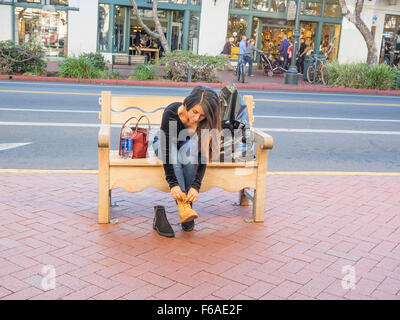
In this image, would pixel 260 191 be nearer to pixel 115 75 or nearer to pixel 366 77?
pixel 115 75

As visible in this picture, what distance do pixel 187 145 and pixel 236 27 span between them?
2377 cm

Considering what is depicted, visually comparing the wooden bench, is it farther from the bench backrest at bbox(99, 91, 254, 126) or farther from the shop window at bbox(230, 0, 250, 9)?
the shop window at bbox(230, 0, 250, 9)

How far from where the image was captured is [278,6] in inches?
1061

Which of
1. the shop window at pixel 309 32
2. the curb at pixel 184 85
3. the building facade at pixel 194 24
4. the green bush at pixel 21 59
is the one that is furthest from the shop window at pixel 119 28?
the shop window at pixel 309 32

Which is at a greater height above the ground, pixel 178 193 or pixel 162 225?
pixel 178 193

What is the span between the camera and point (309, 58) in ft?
73.7

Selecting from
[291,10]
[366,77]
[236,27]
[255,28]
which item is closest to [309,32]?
[291,10]

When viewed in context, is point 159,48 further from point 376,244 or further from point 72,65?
point 376,244

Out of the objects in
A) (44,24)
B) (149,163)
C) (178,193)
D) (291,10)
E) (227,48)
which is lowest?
(178,193)

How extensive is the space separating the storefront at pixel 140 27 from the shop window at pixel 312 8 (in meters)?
5.93

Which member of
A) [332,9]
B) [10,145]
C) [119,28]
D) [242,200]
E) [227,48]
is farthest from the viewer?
[332,9]

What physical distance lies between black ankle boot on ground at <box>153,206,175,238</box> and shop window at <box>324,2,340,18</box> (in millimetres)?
25987

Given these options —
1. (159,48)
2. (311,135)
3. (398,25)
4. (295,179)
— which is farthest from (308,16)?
(295,179)

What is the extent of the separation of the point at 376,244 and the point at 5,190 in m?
3.55
